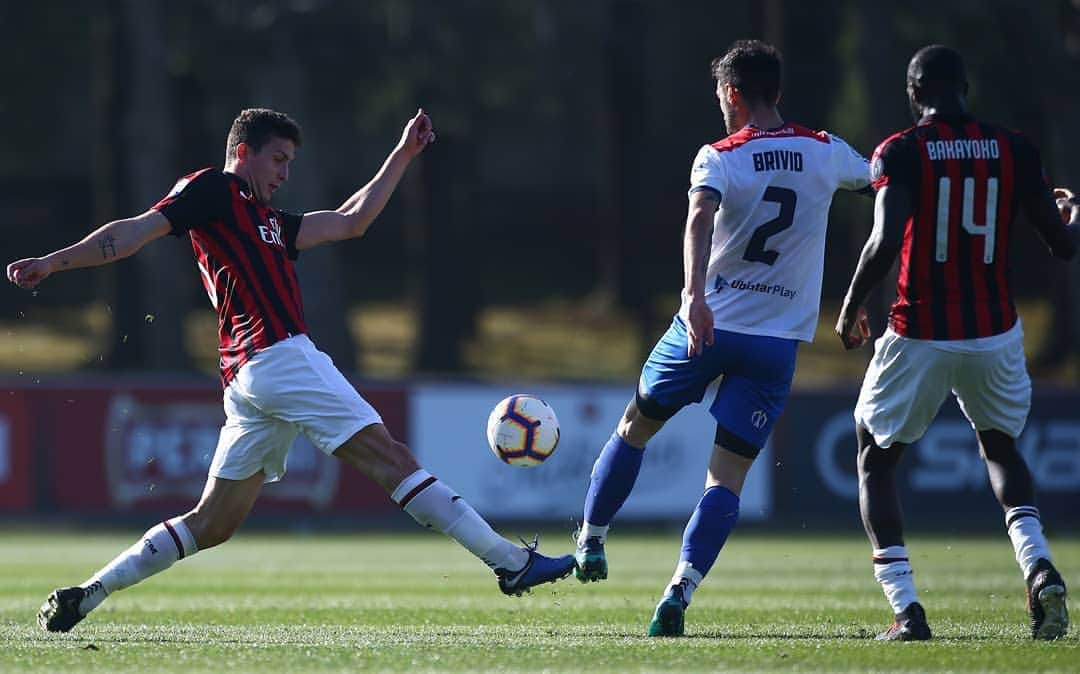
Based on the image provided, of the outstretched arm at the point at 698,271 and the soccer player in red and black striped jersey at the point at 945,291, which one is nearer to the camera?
the outstretched arm at the point at 698,271

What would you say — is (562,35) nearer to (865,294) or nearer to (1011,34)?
(1011,34)

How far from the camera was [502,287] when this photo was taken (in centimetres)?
3969

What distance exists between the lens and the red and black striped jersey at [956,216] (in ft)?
23.7

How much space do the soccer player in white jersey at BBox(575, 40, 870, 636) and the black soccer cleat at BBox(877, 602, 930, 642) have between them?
0.80 meters

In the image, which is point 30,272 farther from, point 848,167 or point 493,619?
point 848,167

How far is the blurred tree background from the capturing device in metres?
26.6

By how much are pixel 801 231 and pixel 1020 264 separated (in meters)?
32.2

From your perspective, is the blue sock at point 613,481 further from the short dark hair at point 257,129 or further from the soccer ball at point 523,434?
the short dark hair at point 257,129

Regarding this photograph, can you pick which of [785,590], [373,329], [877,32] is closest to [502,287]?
[373,329]

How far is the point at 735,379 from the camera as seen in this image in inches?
294

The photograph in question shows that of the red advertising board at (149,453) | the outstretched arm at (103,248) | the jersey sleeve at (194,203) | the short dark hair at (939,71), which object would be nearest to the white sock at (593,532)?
the jersey sleeve at (194,203)

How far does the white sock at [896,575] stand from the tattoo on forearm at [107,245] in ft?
11.3

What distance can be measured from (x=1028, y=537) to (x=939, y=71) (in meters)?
2.02

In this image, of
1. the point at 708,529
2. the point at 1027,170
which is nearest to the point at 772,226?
the point at 1027,170
